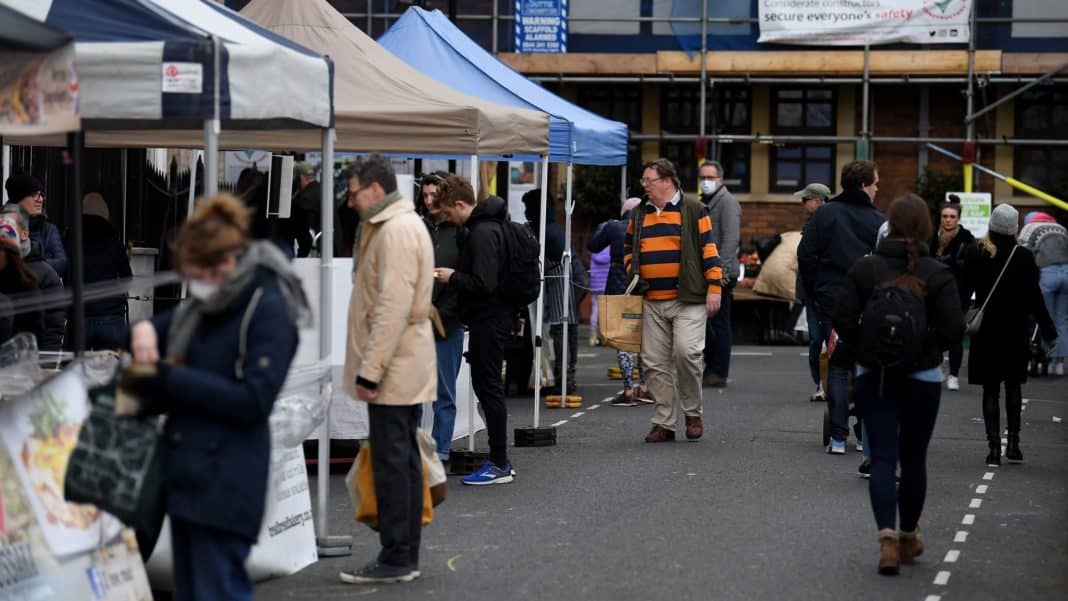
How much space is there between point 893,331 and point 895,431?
19.2 inches

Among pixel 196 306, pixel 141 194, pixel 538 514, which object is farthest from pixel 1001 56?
pixel 196 306

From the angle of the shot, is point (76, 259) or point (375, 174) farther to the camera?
point (375, 174)

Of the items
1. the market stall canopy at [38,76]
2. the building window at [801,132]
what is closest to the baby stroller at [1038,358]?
the building window at [801,132]

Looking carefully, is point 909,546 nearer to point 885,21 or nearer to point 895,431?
point 895,431

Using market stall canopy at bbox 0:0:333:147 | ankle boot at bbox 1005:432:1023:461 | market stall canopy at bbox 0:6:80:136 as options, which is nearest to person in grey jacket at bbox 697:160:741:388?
ankle boot at bbox 1005:432:1023:461

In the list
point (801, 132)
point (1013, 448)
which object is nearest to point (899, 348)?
point (1013, 448)

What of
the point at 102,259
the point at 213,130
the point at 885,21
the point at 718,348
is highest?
the point at 885,21

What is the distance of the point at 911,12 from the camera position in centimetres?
2706

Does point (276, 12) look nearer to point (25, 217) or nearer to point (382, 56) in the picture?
point (382, 56)

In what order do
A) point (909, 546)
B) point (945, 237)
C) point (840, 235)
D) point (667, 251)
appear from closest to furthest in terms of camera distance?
1. point (909, 546)
2. point (840, 235)
3. point (667, 251)
4. point (945, 237)

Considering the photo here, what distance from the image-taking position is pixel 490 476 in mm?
10836

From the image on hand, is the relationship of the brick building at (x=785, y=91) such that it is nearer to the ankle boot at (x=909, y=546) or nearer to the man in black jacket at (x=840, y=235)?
the man in black jacket at (x=840, y=235)

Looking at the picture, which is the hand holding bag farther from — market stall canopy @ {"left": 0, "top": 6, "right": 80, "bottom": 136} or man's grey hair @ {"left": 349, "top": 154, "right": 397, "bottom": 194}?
market stall canopy @ {"left": 0, "top": 6, "right": 80, "bottom": 136}

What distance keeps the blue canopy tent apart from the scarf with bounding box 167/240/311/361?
28.3 ft
